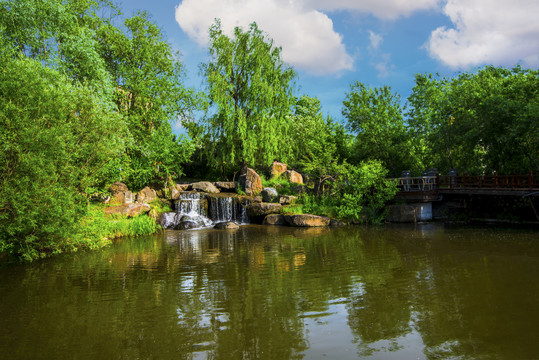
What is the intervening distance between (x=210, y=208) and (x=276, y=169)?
10.5 meters

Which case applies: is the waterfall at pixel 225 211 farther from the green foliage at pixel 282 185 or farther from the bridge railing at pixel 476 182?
the bridge railing at pixel 476 182

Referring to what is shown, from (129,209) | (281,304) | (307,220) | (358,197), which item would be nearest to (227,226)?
(307,220)

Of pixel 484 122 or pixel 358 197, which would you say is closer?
pixel 484 122

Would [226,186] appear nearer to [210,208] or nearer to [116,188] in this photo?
[210,208]

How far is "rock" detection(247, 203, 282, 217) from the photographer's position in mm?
26875

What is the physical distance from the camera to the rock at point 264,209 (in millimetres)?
26875

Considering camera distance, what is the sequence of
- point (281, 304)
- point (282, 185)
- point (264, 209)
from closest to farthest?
point (281, 304), point (264, 209), point (282, 185)

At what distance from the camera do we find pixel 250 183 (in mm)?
31312

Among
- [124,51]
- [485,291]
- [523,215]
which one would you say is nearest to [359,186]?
[523,215]

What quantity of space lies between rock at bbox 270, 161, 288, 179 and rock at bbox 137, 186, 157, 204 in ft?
40.1

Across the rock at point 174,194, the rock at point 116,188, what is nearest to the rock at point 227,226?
the rock at point 174,194

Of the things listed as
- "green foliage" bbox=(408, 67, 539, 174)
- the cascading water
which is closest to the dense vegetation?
"green foliage" bbox=(408, 67, 539, 174)

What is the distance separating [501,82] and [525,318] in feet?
76.1

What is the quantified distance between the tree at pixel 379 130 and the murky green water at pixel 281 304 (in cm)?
1807
